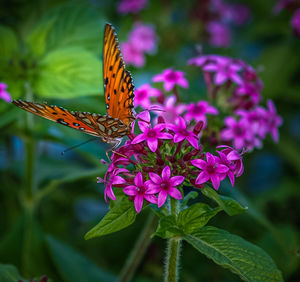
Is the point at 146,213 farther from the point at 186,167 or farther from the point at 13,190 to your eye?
the point at 186,167

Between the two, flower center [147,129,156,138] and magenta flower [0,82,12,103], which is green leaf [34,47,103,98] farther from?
flower center [147,129,156,138]

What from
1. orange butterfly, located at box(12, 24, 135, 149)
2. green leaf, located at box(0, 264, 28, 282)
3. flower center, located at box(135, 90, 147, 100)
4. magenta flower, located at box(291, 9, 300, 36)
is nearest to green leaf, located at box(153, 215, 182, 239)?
orange butterfly, located at box(12, 24, 135, 149)

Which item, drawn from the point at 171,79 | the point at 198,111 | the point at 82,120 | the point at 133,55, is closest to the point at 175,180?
the point at 82,120

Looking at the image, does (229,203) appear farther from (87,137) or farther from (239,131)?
(87,137)

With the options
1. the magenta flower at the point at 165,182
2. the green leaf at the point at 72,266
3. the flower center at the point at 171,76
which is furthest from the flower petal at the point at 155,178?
the green leaf at the point at 72,266

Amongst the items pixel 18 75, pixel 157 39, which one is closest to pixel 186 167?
pixel 18 75
